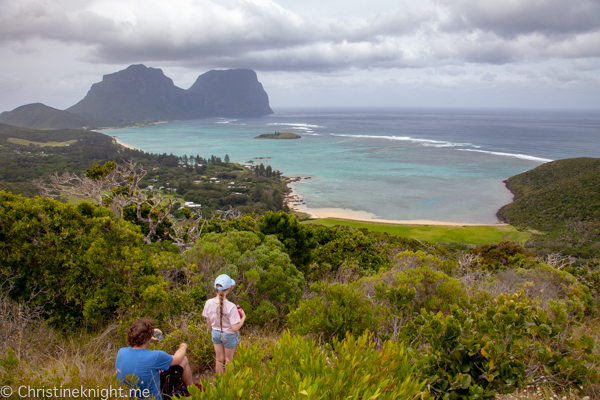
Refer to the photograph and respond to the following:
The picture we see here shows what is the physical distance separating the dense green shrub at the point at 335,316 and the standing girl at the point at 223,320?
755mm

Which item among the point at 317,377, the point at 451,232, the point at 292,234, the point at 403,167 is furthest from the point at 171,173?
the point at 317,377

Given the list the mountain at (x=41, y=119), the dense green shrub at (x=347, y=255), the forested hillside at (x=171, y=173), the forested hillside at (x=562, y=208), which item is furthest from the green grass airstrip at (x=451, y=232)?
the mountain at (x=41, y=119)

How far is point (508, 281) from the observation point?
8.95 meters

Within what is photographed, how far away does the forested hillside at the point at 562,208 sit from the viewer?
29.0 meters

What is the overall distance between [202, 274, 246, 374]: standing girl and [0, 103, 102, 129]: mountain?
638 ft

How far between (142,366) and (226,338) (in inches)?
39.7

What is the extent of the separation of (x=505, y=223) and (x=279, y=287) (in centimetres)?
3763

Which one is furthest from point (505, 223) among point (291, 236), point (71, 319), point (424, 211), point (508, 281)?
point (71, 319)

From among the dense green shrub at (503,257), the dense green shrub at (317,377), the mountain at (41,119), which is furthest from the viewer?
the mountain at (41,119)

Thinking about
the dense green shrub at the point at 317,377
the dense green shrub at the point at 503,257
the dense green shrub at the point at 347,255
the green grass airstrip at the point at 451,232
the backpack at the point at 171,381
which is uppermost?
the dense green shrub at the point at 317,377

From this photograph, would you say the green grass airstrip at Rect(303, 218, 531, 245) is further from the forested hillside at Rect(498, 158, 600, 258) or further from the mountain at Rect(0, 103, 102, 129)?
the mountain at Rect(0, 103, 102, 129)

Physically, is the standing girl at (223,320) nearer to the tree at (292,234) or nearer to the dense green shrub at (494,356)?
the dense green shrub at (494,356)

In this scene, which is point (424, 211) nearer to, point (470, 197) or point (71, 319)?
point (470, 197)

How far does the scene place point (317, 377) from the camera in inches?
74.7
